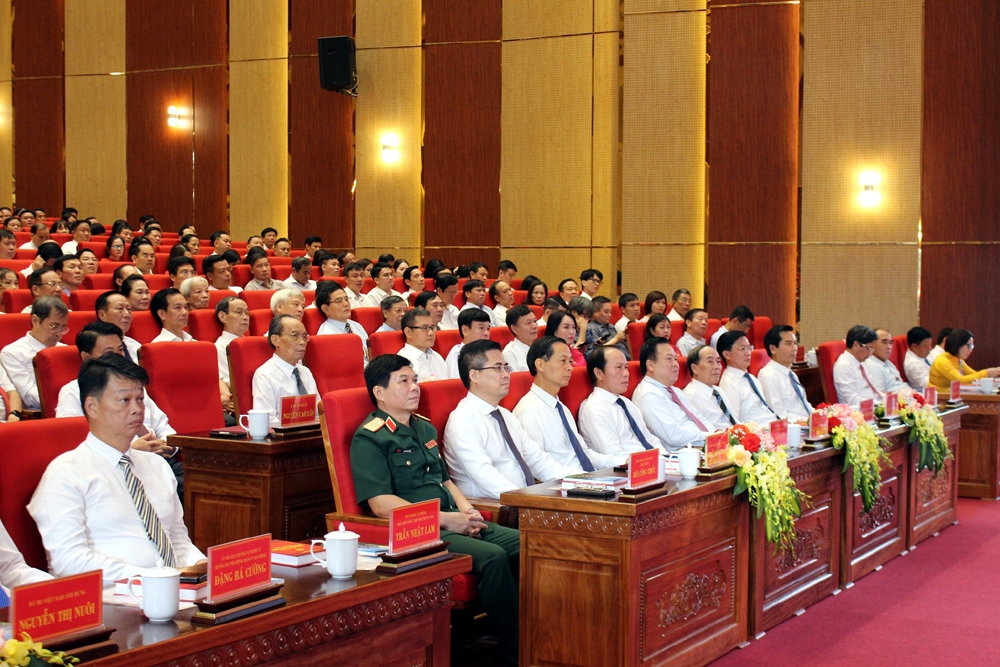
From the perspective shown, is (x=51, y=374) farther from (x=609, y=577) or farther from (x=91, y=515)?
(x=609, y=577)

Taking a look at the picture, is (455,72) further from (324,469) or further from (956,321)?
(324,469)

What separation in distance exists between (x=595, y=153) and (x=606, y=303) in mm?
3186

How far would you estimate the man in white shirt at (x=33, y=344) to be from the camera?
173 inches

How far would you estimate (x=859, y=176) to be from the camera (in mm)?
8711

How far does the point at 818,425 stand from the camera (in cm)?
404

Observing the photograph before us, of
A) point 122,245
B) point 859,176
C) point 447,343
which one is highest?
point 859,176

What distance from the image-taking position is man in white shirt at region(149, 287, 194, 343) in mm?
4969

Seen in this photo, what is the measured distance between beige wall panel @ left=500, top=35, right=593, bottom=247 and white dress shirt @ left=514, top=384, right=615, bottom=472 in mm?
6290

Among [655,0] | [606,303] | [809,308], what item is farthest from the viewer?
[655,0]

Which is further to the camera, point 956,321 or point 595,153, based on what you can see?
point 595,153

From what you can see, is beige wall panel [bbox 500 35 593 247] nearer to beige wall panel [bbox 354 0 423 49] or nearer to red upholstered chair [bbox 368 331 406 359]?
beige wall panel [bbox 354 0 423 49]

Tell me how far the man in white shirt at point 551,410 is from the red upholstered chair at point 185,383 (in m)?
1.29

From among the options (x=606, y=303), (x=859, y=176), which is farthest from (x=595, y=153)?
(x=606, y=303)

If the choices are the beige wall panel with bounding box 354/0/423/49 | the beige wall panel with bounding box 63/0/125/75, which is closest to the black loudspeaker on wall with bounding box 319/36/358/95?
the beige wall panel with bounding box 354/0/423/49
